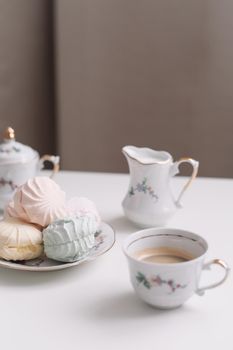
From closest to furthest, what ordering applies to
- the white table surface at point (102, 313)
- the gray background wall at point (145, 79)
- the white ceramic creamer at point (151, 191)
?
the white table surface at point (102, 313)
the white ceramic creamer at point (151, 191)
the gray background wall at point (145, 79)

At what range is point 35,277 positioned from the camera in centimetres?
72

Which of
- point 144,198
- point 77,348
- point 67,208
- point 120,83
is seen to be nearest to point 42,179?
point 67,208

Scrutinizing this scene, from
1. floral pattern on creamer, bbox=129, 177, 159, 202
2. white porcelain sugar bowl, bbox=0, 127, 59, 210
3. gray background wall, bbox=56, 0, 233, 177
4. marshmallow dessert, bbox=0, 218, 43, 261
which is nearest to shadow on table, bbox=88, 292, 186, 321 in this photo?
marshmallow dessert, bbox=0, 218, 43, 261

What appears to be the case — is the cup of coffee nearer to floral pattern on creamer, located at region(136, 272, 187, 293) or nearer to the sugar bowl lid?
floral pattern on creamer, located at region(136, 272, 187, 293)

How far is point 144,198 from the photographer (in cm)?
87

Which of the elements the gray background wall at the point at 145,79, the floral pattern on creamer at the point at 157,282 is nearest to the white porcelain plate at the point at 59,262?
the floral pattern on creamer at the point at 157,282

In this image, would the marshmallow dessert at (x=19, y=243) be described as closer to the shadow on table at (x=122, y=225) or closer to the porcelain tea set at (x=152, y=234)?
the porcelain tea set at (x=152, y=234)

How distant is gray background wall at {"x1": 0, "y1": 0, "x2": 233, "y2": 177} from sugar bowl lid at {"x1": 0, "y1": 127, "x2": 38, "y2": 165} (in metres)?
0.81

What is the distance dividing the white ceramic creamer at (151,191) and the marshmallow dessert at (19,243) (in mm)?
197

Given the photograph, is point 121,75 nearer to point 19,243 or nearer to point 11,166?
point 11,166

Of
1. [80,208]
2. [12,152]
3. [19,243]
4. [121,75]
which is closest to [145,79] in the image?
[121,75]

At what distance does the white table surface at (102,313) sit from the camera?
1.92 ft

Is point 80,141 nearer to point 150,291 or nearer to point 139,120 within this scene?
point 139,120

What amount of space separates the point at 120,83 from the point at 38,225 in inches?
40.9
